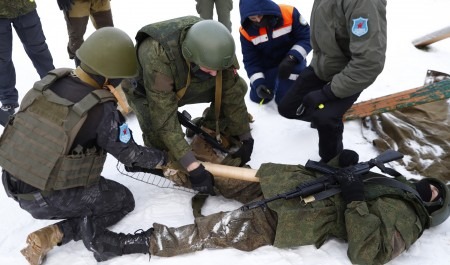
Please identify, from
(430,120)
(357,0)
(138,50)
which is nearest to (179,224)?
(138,50)

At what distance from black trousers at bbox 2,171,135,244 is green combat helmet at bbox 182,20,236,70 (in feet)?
3.56

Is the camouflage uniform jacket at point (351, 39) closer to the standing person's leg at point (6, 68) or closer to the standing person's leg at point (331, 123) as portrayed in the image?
the standing person's leg at point (331, 123)

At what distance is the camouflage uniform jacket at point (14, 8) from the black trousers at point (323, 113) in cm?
262

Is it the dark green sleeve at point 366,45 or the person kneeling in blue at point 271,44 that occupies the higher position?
the dark green sleeve at point 366,45

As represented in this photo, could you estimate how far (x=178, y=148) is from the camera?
8.22ft

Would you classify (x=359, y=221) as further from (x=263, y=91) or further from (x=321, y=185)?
(x=263, y=91)

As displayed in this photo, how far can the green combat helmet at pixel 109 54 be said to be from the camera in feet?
6.91

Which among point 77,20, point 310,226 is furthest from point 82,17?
point 310,226

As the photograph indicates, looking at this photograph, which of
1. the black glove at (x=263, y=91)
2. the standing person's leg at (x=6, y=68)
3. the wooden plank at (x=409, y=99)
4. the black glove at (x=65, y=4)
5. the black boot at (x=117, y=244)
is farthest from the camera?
the black glove at (x=263, y=91)

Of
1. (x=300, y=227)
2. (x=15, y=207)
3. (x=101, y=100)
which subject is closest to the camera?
(x=101, y=100)

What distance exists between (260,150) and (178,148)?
1.03 meters

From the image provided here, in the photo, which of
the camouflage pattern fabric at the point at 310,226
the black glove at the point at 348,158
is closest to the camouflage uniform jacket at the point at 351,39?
the black glove at the point at 348,158

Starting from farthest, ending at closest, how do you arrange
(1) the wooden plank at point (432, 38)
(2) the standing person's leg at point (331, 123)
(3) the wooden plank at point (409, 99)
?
(1) the wooden plank at point (432, 38) → (3) the wooden plank at point (409, 99) → (2) the standing person's leg at point (331, 123)

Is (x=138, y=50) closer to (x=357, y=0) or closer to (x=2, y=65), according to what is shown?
(x=357, y=0)
